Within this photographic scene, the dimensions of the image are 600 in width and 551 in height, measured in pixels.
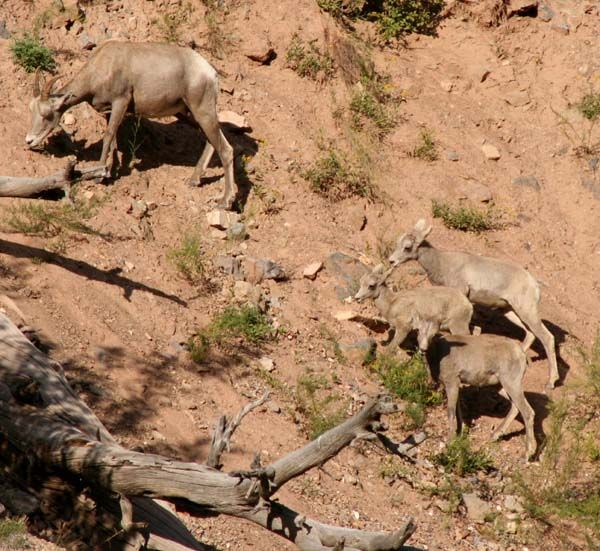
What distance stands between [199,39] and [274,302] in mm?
4977

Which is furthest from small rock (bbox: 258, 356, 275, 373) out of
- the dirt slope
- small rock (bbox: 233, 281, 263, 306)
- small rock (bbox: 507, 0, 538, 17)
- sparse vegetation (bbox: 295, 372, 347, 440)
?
small rock (bbox: 507, 0, 538, 17)

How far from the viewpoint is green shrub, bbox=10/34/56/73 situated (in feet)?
41.3

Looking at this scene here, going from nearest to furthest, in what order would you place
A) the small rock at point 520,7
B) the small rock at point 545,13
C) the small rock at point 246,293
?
1. the small rock at point 246,293
2. the small rock at point 520,7
3. the small rock at point 545,13

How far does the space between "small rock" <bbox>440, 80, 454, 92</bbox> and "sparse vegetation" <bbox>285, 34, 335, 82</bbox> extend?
1.93 m

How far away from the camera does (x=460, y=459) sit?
32.2ft

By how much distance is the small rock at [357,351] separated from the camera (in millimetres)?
10930

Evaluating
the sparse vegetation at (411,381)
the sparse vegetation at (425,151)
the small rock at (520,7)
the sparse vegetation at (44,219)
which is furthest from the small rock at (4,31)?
the small rock at (520,7)

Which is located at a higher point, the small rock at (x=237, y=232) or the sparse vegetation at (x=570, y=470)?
the small rock at (x=237, y=232)

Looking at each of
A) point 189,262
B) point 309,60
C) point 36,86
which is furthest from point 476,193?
point 36,86

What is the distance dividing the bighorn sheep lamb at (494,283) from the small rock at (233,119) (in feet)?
9.46

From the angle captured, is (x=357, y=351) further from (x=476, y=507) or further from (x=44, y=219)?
(x=44, y=219)

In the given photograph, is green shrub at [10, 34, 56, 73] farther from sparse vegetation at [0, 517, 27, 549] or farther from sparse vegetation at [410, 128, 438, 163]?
sparse vegetation at [0, 517, 27, 549]

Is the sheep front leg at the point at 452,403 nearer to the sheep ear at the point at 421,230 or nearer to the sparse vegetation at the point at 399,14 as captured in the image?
the sheep ear at the point at 421,230

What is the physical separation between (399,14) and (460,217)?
4.29 meters
